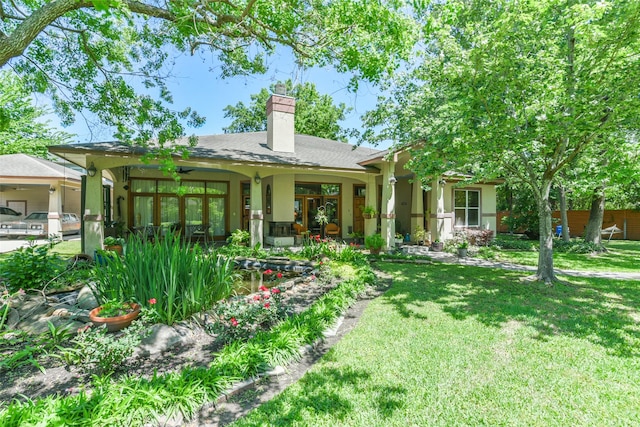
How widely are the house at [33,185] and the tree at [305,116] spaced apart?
1587cm

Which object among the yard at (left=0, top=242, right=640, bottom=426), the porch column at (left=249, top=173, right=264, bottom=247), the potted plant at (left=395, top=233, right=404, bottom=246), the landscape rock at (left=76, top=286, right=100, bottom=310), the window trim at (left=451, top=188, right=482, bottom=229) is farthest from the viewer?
the window trim at (left=451, top=188, right=482, bottom=229)

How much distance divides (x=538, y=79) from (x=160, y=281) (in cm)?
753

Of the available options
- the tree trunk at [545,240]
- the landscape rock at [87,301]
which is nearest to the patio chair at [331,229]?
the tree trunk at [545,240]

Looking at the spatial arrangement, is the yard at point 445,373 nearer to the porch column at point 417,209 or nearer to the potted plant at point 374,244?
the potted plant at point 374,244

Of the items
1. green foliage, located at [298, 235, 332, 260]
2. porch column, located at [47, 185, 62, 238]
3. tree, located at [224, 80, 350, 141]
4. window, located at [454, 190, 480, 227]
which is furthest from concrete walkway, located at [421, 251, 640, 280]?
tree, located at [224, 80, 350, 141]

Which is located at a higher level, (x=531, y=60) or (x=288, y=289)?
(x=531, y=60)

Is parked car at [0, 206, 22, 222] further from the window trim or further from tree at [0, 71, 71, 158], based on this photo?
the window trim

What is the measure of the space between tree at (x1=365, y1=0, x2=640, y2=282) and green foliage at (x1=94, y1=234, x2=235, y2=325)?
5.62 meters

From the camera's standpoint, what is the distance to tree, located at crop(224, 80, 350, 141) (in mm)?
28844

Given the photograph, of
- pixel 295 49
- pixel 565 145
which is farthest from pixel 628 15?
pixel 295 49

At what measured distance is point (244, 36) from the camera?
310 inches

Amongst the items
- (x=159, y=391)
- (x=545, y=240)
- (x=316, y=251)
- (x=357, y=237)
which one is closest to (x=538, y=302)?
(x=545, y=240)

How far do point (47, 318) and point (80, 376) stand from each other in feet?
6.71

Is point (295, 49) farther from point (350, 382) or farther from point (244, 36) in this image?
point (350, 382)
